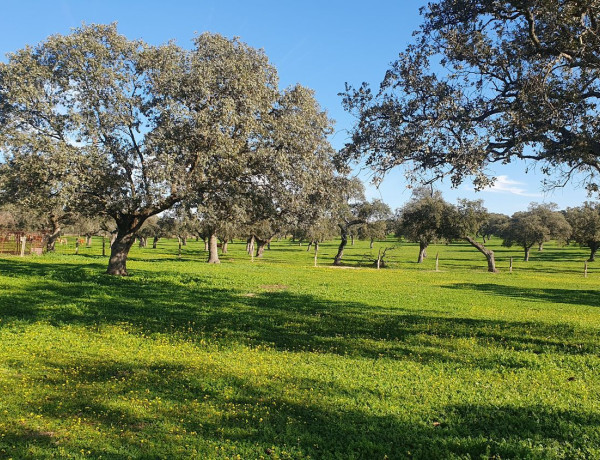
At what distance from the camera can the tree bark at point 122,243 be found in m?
27.6

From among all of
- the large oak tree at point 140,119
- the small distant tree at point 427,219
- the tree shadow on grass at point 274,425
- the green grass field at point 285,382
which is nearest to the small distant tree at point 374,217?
the small distant tree at point 427,219

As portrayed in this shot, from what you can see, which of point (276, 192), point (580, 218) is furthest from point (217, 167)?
point (580, 218)

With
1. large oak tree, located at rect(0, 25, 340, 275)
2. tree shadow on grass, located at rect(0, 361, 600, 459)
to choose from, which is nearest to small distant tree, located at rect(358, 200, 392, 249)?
large oak tree, located at rect(0, 25, 340, 275)

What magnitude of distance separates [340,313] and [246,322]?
4.41m

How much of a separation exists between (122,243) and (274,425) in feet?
79.5

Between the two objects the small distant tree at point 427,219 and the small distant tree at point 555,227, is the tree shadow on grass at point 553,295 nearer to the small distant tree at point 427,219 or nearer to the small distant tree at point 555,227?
the small distant tree at point 427,219

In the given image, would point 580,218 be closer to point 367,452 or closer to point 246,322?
point 246,322

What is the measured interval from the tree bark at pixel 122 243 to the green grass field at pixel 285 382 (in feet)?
30.9

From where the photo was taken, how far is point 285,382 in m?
8.64

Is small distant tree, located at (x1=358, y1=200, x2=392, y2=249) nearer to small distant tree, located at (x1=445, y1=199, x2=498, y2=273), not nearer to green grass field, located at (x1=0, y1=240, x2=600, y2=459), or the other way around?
small distant tree, located at (x1=445, y1=199, x2=498, y2=273)

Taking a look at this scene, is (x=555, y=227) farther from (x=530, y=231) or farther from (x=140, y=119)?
(x=140, y=119)

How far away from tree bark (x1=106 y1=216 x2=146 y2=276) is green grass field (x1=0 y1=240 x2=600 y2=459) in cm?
943

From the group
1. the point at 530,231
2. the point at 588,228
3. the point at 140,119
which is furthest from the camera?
the point at 530,231

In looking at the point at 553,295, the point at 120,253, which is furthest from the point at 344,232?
the point at 120,253
